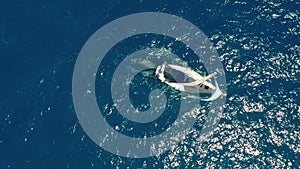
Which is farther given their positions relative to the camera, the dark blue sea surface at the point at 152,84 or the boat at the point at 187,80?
the boat at the point at 187,80

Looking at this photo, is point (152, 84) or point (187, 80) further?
point (152, 84)

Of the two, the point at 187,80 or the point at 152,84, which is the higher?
the point at 152,84

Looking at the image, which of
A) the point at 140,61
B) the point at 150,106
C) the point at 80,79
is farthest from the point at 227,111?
the point at 80,79

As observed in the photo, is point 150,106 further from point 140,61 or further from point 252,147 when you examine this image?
point 252,147
